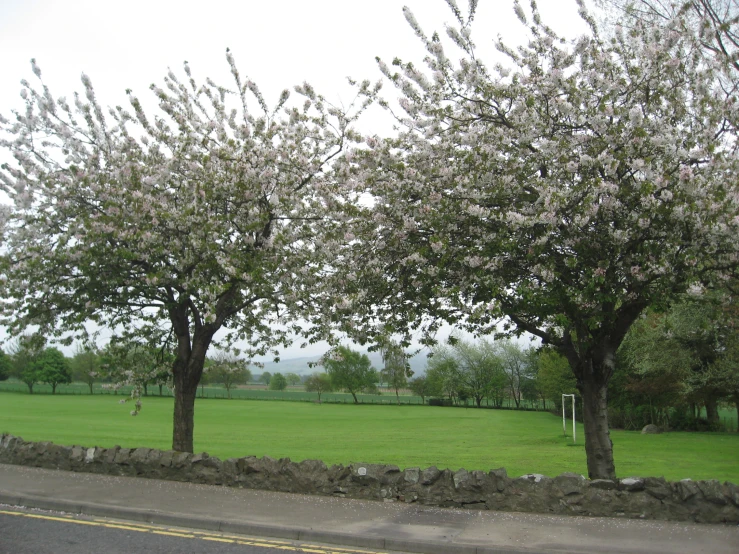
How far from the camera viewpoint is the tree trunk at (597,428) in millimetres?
10914

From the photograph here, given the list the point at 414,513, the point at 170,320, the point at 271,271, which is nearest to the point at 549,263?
the point at 414,513

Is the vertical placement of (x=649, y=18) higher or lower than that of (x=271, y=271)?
higher

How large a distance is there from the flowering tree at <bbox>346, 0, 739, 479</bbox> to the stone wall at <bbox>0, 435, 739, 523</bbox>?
1927 millimetres

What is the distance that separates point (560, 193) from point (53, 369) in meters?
108

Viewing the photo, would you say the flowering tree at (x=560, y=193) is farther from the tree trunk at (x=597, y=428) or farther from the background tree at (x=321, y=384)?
the background tree at (x=321, y=384)

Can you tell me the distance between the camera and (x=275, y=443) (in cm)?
2978

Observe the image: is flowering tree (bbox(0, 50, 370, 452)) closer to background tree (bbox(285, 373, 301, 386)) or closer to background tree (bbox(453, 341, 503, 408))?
background tree (bbox(453, 341, 503, 408))

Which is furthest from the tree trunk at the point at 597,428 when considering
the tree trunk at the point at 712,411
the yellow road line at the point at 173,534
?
the tree trunk at the point at 712,411

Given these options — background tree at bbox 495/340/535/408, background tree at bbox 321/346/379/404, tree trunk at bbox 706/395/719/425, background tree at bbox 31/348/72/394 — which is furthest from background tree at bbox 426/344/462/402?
background tree at bbox 31/348/72/394

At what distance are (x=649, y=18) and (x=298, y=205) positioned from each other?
8.46m

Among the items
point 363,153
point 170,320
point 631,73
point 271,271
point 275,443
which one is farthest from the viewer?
point 275,443

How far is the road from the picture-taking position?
7.66 meters

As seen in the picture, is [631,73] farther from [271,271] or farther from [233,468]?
[233,468]

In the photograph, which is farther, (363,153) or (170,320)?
(170,320)
